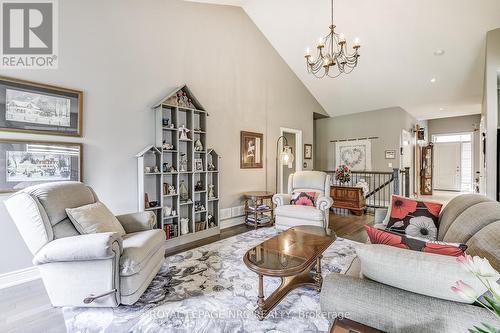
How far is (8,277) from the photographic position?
2.39 meters

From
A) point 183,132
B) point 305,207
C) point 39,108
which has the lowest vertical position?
point 305,207

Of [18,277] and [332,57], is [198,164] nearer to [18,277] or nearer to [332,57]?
[18,277]

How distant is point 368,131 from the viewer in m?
Answer: 6.95

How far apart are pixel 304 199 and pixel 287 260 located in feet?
6.92

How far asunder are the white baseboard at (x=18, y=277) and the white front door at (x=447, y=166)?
1156cm

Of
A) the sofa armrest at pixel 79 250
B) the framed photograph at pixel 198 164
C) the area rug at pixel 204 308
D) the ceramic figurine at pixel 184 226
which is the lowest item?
the area rug at pixel 204 308

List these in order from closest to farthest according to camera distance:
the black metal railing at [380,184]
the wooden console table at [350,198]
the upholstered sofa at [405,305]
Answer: the upholstered sofa at [405,305] → the wooden console table at [350,198] → the black metal railing at [380,184]

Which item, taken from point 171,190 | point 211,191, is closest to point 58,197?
point 171,190

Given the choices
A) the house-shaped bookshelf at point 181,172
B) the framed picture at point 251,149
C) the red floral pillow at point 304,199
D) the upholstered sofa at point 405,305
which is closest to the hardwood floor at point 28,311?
the house-shaped bookshelf at point 181,172

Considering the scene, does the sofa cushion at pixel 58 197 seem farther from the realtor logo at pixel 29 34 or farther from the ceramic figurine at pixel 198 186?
the ceramic figurine at pixel 198 186

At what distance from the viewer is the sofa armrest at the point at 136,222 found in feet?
8.52

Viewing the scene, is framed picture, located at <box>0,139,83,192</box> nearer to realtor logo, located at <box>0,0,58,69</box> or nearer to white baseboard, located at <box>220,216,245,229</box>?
realtor logo, located at <box>0,0,58,69</box>

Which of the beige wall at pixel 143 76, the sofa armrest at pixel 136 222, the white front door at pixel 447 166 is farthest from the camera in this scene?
the white front door at pixel 447 166

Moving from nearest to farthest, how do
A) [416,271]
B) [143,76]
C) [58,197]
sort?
[416,271] < [58,197] < [143,76]
